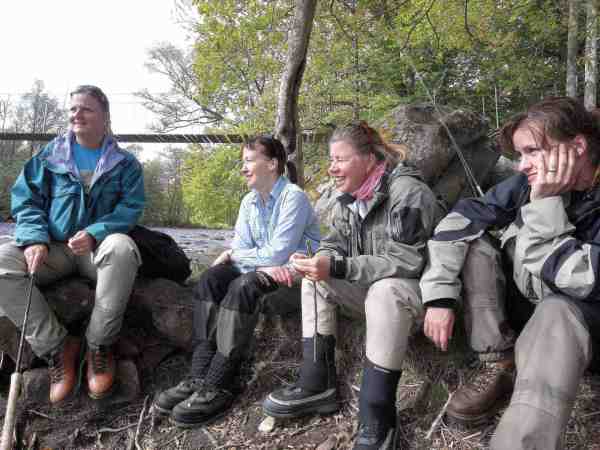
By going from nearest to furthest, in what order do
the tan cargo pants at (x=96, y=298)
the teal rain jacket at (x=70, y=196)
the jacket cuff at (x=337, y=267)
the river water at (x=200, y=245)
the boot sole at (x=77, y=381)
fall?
the jacket cuff at (x=337, y=267) < the tan cargo pants at (x=96, y=298) < the boot sole at (x=77, y=381) < the teal rain jacket at (x=70, y=196) < the river water at (x=200, y=245)

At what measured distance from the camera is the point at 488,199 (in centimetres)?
189

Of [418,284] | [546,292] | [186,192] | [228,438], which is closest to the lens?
[546,292]

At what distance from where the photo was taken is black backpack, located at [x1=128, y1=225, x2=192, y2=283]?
2.72 metres

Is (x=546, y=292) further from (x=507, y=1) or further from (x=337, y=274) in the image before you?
(x=507, y=1)

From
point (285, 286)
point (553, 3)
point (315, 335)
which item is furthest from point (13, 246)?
point (553, 3)

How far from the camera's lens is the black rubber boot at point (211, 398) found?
2.12 metres

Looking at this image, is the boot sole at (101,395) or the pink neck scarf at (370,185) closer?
the pink neck scarf at (370,185)

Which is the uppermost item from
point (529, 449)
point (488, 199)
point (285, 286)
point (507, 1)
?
point (507, 1)

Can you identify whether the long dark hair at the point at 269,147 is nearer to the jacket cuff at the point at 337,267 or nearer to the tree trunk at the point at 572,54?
the jacket cuff at the point at 337,267

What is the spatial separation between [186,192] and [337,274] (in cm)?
1352

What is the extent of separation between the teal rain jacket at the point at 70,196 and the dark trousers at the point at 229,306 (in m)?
0.68

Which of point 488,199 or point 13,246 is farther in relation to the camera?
point 13,246

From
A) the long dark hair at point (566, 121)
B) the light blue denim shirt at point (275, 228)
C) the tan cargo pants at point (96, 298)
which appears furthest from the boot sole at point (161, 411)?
the long dark hair at point (566, 121)

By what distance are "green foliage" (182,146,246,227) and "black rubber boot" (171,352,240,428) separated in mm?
10630
